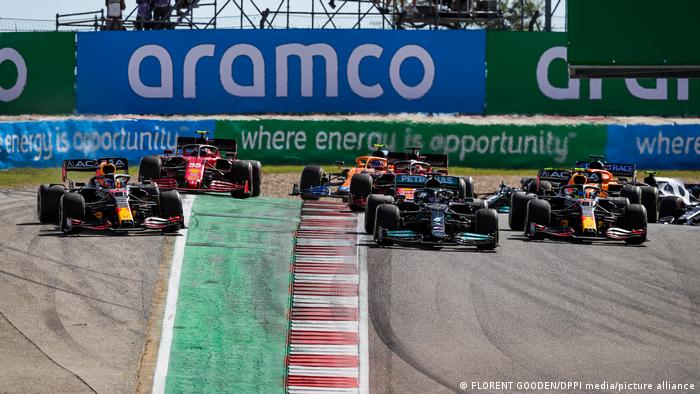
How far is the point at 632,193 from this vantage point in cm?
3034

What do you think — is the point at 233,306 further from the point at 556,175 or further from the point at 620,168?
the point at 620,168

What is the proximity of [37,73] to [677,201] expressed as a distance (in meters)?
22.0

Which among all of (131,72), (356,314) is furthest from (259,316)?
(131,72)

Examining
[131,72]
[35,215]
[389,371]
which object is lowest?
[389,371]

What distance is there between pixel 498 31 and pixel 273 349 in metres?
27.2

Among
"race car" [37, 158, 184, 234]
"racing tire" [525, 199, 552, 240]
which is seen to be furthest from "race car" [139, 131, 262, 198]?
"racing tire" [525, 199, 552, 240]

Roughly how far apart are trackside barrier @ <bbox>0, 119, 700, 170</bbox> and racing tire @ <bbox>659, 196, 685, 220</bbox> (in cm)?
742

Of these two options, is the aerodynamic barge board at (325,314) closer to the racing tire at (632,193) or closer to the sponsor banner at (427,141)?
the racing tire at (632,193)

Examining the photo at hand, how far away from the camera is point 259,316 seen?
1958cm

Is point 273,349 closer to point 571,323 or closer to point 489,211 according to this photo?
point 571,323

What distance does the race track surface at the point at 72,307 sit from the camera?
54.8 feet

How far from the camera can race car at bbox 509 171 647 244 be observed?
26469 mm

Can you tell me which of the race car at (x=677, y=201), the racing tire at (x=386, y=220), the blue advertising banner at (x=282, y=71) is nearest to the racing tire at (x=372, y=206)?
the racing tire at (x=386, y=220)

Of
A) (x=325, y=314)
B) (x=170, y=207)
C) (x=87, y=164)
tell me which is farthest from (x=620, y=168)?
(x=325, y=314)
